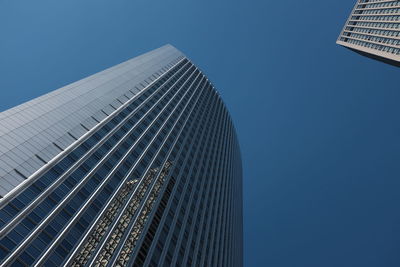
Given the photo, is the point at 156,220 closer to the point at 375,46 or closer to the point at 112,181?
the point at 112,181

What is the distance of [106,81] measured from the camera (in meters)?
82.1

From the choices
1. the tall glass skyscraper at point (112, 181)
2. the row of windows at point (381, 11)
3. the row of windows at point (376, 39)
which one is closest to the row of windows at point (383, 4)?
the row of windows at point (381, 11)

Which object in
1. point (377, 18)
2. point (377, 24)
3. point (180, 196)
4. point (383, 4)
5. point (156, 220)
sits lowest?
point (156, 220)

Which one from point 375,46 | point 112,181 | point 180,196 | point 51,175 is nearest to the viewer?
point 51,175

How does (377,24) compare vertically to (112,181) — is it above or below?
above

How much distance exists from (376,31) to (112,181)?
9409 centimetres

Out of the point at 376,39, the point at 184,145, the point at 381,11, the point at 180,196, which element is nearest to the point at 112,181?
the point at 180,196

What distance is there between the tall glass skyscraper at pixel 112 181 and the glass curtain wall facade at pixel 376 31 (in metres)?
51.5

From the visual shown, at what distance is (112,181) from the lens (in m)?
53.1

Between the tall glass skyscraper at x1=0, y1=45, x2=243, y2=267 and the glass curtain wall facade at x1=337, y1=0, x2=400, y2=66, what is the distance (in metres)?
51.5

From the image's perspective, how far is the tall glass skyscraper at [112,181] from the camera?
38750mm

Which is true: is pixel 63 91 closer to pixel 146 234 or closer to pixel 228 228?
pixel 146 234

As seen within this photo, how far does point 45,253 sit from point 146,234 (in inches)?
637

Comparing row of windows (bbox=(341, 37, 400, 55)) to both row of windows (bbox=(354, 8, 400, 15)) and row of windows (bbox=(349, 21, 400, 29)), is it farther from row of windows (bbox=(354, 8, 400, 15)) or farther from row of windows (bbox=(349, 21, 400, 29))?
row of windows (bbox=(354, 8, 400, 15))
